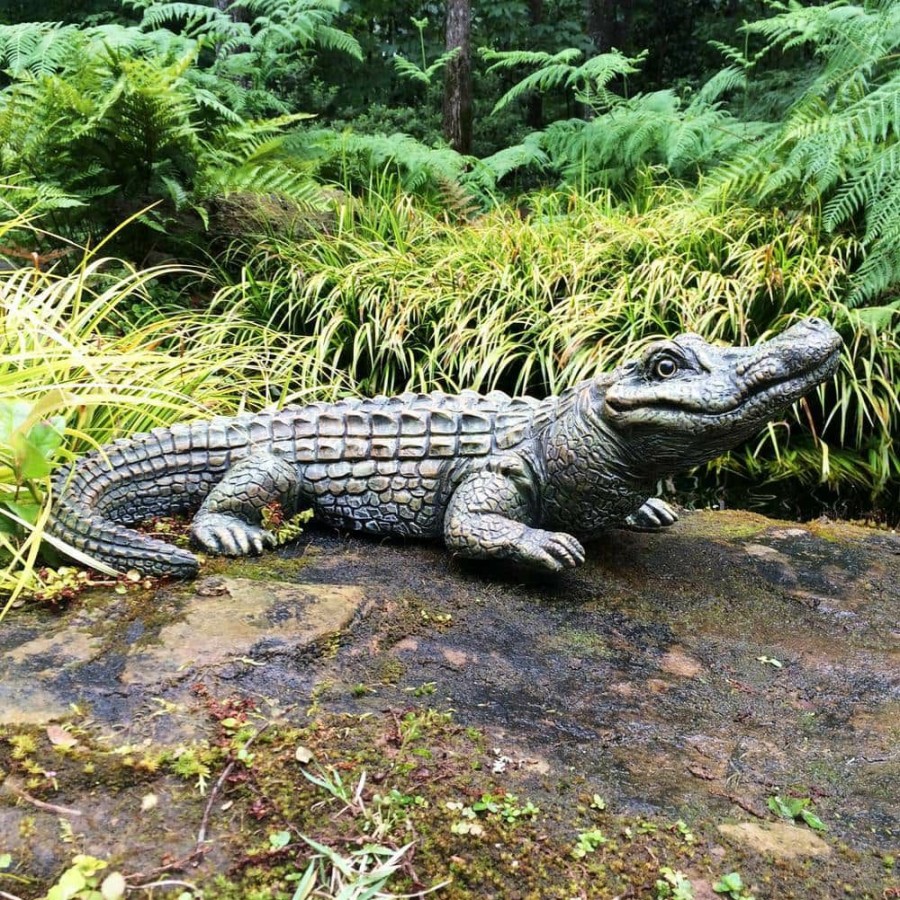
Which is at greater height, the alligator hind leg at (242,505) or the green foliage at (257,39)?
the green foliage at (257,39)

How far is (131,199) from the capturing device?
5.25m

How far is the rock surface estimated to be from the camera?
5.53 ft

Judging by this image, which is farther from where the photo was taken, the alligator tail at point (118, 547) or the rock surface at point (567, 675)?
the alligator tail at point (118, 547)

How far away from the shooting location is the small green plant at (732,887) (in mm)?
1474

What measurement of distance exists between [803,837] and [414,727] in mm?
867


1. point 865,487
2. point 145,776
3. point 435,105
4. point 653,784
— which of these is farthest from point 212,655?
point 435,105

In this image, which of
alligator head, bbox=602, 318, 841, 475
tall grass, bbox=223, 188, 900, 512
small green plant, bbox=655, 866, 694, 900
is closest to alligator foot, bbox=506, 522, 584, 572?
alligator head, bbox=602, 318, 841, 475

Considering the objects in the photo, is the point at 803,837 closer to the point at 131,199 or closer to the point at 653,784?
the point at 653,784

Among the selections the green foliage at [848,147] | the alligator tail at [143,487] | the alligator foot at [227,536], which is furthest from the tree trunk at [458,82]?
the alligator foot at [227,536]

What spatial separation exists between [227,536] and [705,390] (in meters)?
1.74

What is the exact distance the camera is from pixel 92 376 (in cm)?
290

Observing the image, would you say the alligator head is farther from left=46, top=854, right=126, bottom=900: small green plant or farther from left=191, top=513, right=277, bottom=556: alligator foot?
left=46, top=854, right=126, bottom=900: small green plant

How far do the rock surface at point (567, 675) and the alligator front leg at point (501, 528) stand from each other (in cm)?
14

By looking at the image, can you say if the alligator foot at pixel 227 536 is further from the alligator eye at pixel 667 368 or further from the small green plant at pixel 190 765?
the alligator eye at pixel 667 368
